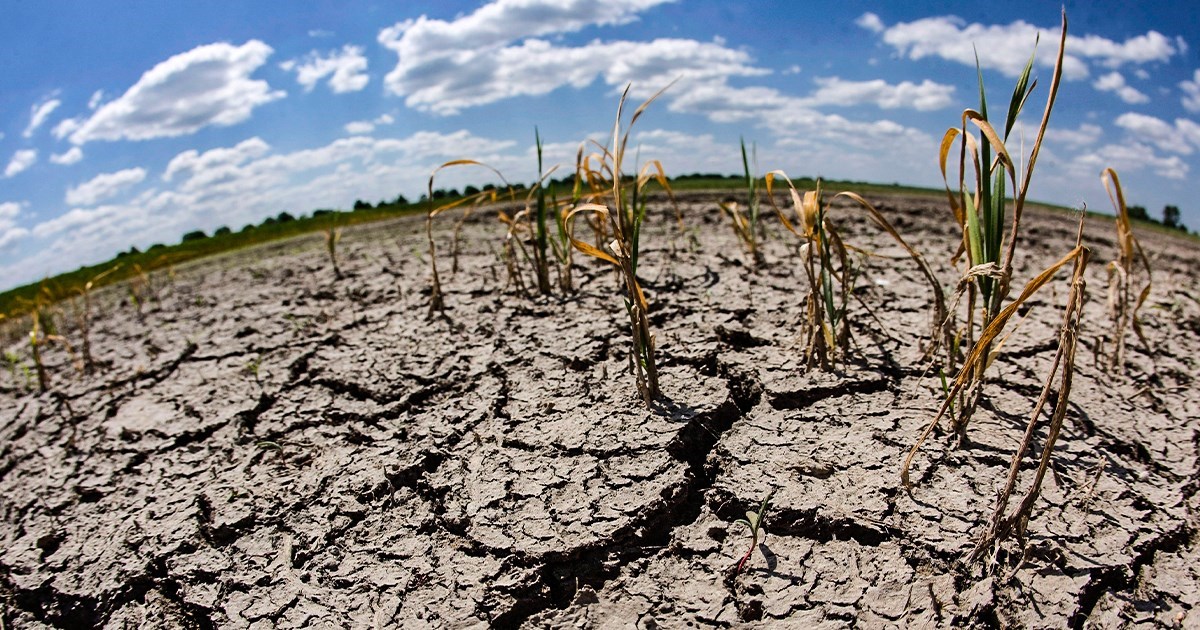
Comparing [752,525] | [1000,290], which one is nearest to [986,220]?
[1000,290]

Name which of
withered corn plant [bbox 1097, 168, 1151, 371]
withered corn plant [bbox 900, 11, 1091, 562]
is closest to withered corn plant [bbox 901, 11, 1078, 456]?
withered corn plant [bbox 900, 11, 1091, 562]

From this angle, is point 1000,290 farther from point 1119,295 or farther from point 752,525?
point 1119,295

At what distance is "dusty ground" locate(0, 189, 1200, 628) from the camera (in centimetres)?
132

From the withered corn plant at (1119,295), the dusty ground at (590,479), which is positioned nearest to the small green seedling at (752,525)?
the dusty ground at (590,479)

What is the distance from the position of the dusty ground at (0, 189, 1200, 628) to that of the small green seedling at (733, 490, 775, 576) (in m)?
0.02

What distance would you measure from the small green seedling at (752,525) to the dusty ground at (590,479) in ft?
0.06

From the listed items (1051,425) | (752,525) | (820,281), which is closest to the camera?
(1051,425)

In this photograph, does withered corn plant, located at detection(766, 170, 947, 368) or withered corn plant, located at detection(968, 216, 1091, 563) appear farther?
withered corn plant, located at detection(766, 170, 947, 368)

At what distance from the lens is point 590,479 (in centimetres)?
158

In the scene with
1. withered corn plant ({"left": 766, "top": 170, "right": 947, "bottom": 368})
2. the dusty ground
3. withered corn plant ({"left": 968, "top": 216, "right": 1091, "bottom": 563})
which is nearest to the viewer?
withered corn plant ({"left": 968, "top": 216, "right": 1091, "bottom": 563})

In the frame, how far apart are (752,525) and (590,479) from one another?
1.29ft

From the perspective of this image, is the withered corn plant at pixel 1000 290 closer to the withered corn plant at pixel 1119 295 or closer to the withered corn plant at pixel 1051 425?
the withered corn plant at pixel 1051 425

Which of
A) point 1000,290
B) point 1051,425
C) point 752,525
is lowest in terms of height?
point 752,525

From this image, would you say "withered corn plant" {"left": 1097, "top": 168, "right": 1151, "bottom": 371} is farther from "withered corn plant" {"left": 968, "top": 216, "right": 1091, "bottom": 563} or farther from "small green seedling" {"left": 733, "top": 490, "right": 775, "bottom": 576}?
"small green seedling" {"left": 733, "top": 490, "right": 775, "bottom": 576}
